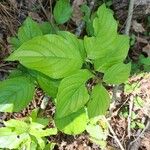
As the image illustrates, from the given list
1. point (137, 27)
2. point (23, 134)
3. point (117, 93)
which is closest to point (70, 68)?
point (23, 134)

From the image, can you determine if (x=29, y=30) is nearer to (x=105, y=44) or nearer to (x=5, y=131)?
(x=105, y=44)

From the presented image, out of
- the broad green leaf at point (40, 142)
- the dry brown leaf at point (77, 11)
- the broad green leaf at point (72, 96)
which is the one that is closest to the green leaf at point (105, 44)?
the broad green leaf at point (72, 96)

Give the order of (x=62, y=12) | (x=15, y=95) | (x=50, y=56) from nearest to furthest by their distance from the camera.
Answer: (x=50, y=56), (x=15, y=95), (x=62, y=12)

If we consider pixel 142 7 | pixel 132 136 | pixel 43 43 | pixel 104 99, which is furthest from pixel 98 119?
pixel 142 7

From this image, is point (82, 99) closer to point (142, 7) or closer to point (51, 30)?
point (51, 30)

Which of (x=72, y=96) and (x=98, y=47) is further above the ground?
(x=98, y=47)

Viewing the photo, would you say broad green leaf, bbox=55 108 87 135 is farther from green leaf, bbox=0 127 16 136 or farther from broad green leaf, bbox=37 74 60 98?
green leaf, bbox=0 127 16 136
